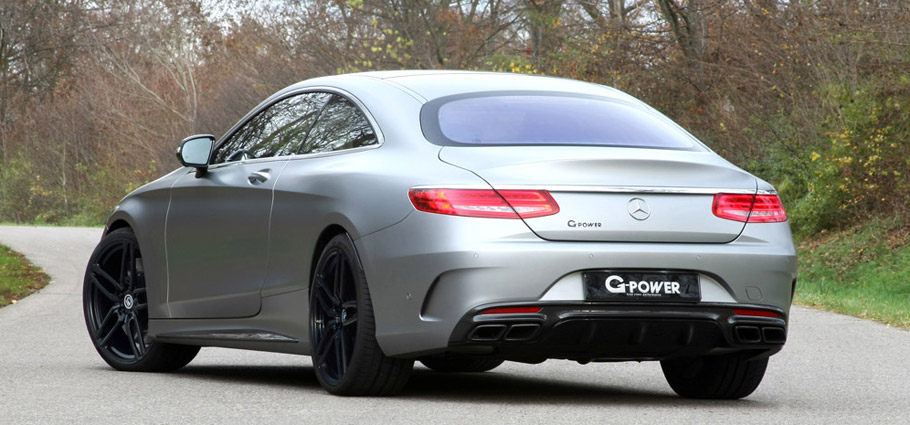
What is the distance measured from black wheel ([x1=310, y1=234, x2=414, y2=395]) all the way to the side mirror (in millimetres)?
1480

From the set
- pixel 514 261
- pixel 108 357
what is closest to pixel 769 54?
pixel 108 357

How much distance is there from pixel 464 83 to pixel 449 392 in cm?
148

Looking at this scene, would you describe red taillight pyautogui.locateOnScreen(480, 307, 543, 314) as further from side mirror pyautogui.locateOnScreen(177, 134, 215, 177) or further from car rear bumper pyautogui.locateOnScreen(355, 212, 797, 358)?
side mirror pyautogui.locateOnScreen(177, 134, 215, 177)

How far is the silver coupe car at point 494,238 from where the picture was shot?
18.8 feet

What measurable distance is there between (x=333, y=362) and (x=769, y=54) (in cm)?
1825

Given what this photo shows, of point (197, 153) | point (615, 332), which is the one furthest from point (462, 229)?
point (197, 153)

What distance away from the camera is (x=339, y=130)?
680 cm

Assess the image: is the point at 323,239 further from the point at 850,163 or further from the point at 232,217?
the point at 850,163

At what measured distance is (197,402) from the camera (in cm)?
636

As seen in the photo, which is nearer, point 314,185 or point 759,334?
point 759,334

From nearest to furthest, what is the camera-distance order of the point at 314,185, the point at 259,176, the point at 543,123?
the point at 543,123 → the point at 314,185 → the point at 259,176

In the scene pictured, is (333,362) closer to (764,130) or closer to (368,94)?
(368,94)

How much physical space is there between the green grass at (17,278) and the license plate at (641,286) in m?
9.33

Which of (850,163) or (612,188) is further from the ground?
(612,188)
